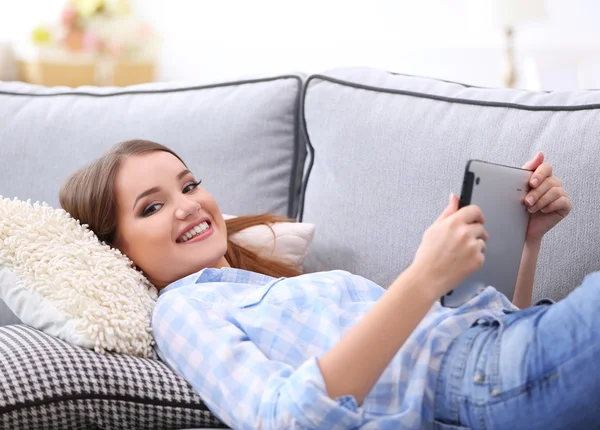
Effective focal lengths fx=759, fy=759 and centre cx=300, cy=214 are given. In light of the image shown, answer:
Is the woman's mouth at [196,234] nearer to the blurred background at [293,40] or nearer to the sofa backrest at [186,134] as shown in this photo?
the sofa backrest at [186,134]

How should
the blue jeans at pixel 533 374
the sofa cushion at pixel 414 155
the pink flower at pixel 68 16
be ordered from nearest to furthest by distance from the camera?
the blue jeans at pixel 533 374 < the sofa cushion at pixel 414 155 < the pink flower at pixel 68 16

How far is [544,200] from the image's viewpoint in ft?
3.66

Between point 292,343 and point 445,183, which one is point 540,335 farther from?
point 445,183

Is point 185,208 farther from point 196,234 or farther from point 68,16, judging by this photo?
point 68,16

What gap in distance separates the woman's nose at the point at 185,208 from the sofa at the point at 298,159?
0.26 metres

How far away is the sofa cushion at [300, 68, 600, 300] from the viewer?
121 cm

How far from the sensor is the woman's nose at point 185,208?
1.22 m

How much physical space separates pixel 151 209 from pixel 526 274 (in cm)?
61

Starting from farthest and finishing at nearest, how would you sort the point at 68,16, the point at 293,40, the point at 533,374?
1. the point at 293,40
2. the point at 68,16
3. the point at 533,374

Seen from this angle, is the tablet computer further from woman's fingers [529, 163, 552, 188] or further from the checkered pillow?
the checkered pillow

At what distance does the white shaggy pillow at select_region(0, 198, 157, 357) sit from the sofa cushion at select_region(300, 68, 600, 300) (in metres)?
0.41

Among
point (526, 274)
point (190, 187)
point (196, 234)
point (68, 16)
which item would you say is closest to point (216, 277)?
point (196, 234)

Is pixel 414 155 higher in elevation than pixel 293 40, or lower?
higher

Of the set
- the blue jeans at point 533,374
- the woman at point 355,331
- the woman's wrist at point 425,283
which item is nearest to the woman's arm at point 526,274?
the woman at point 355,331
